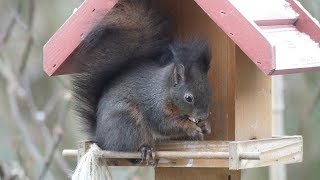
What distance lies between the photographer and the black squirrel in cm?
247

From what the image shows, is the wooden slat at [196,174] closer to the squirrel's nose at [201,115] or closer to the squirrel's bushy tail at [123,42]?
the squirrel's nose at [201,115]

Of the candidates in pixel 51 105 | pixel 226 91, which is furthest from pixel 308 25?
pixel 51 105

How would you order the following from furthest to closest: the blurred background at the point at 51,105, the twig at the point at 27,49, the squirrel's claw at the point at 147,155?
1. the blurred background at the point at 51,105
2. the twig at the point at 27,49
3. the squirrel's claw at the point at 147,155

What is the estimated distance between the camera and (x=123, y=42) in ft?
8.48

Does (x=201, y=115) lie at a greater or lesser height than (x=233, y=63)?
lesser

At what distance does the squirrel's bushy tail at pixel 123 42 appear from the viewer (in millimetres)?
2555

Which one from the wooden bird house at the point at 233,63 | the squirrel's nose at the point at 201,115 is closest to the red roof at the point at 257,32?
the wooden bird house at the point at 233,63

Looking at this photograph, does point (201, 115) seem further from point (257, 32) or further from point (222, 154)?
point (257, 32)

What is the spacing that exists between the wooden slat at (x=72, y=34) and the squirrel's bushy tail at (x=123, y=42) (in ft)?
0.10

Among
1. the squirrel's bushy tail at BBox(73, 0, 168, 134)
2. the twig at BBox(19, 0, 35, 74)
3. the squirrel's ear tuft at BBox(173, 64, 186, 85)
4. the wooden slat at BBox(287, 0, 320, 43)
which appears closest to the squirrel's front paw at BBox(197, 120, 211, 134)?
the squirrel's ear tuft at BBox(173, 64, 186, 85)

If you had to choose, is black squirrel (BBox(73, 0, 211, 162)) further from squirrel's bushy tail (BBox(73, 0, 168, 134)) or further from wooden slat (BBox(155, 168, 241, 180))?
wooden slat (BBox(155, 168, 241, 180))

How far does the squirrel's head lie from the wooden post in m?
0.08

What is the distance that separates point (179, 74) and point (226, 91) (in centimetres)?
15

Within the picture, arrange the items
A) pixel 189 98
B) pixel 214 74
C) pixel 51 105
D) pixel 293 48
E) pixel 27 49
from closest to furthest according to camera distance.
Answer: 1. pixel 293 48
2. pixel 189 98
3. pixel 214 74
4. pixel 27 49
5. pixel 51 105
